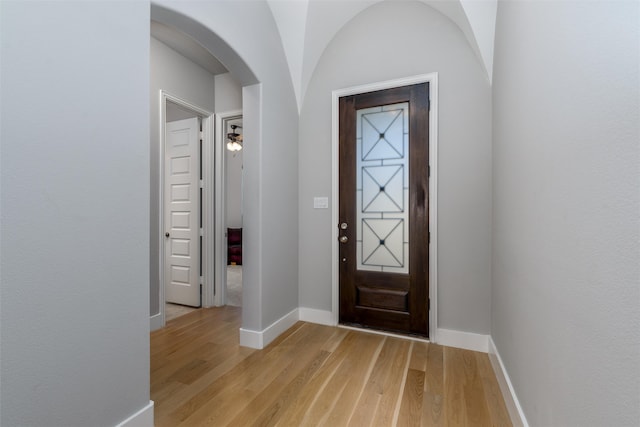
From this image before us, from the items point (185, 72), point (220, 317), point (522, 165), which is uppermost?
point (185, 72)

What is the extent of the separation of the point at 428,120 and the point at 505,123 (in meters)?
0.76

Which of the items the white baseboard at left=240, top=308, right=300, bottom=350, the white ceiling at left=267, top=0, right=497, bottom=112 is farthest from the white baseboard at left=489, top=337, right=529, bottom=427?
the white ceiling at left=267, top=0, right=497, bottom=112

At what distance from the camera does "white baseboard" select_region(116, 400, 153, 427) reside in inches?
57.2

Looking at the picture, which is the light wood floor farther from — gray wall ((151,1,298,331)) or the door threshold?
gray wall ((151,1,298,331))

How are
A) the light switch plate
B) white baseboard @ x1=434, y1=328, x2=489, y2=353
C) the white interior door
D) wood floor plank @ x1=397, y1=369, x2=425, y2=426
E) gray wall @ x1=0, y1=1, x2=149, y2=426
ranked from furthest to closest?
the white interior door → the light switch plate → white baseboard @ x1=434, y1=328, x2=489, y2=353 → wood floor plank @ x1=397, y1=369, x2=425, y2=426 → gray wall @ x1=0, y1=1, x2=149, y2=426

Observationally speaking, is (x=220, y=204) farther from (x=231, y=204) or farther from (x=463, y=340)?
(x=231, y=204)

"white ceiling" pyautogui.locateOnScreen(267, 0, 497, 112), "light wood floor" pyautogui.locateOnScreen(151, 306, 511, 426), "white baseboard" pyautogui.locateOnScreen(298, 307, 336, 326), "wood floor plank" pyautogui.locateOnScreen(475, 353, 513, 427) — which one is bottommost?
"light wood floor" pyautogui.locateOnScreen(151, 306, 511, 426)

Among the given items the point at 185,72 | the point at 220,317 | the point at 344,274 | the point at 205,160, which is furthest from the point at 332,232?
the point at 185,72

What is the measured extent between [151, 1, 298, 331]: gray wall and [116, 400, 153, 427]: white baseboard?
1.04 m

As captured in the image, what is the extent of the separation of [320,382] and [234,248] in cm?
558

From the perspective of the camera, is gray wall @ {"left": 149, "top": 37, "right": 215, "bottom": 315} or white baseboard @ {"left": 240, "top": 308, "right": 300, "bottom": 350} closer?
white baseboard @ {"left": 240, "top": 308, "right": 300, "bottom": 350}

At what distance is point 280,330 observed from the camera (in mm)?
2809

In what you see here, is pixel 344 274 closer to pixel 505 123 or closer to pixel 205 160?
pixel 505 123

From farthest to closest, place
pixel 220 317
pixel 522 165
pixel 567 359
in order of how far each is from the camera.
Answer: pixel 220 317 → pixel 522 165 → pixel 567 359
